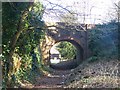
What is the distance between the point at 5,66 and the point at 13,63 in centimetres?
134

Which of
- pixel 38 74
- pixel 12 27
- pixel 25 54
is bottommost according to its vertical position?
pixel 38 74

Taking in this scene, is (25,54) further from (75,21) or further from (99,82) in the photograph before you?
(99,82)

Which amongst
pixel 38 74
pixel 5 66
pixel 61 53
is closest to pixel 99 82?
pixel 5 66

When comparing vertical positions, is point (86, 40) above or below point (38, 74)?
above

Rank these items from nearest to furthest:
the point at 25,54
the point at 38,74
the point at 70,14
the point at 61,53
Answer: the point at 70,14, the point at 25,54, the point at 38,74, the point at 61,53

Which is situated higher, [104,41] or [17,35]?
[104,41]

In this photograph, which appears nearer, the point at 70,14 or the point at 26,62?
the point at 70,14

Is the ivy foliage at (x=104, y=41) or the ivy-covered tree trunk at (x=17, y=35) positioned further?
the ivy foliage at (x=104, y=41)

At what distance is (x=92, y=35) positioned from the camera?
20.8m

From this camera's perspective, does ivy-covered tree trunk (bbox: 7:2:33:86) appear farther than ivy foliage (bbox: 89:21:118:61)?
No

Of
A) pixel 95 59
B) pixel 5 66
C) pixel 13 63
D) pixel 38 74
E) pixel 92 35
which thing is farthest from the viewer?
pixel 92 35

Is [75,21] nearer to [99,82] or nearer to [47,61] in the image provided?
[99,82]

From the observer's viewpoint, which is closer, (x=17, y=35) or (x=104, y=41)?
(x=17, y=35)

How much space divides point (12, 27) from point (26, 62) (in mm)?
3935
